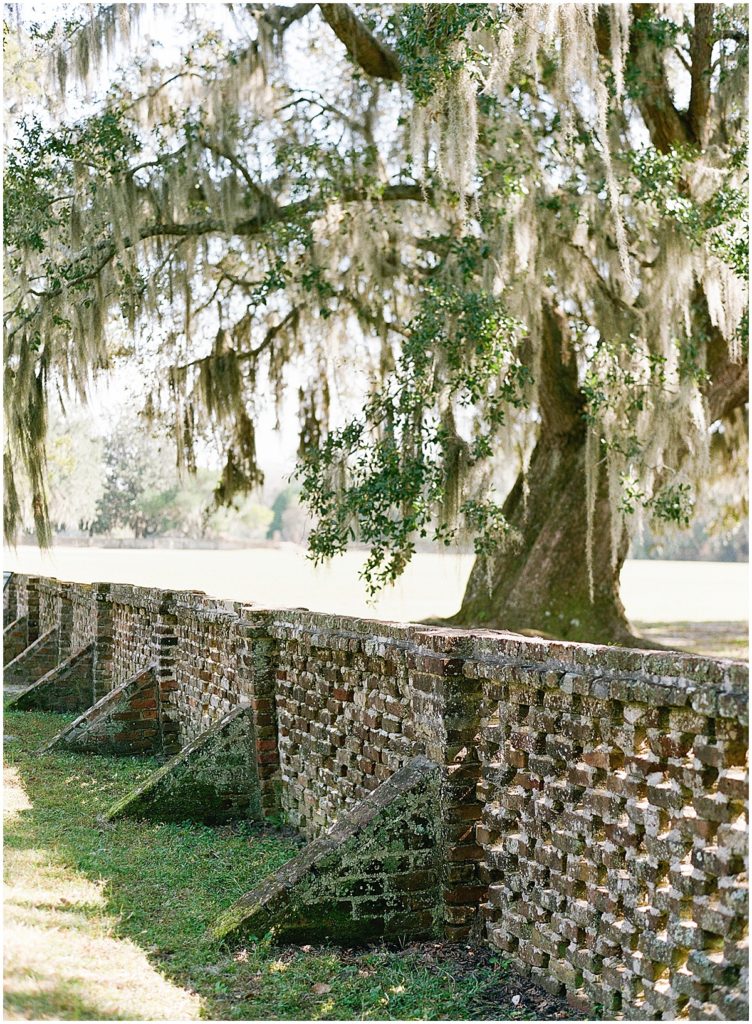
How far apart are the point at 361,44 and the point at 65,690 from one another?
7.28 m

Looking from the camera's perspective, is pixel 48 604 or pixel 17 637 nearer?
pixel 48 604

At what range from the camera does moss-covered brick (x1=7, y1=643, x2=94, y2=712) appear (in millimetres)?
10648

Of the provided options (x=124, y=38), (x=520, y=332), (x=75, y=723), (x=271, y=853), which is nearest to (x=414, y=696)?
(x=271, y=853)

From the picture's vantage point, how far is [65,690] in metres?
10.7

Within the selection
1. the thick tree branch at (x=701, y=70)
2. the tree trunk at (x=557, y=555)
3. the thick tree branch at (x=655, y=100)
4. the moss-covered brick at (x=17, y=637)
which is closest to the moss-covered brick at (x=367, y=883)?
the tree trunk at (x=557, y=555)

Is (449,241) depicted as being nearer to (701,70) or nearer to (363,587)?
(701,70)

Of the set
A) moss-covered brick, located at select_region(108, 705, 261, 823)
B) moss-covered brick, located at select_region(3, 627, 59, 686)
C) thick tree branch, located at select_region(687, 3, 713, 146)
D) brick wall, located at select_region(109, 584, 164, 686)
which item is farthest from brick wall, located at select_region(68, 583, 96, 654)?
thick tree branch, located at select_region(687, 3, 713, 146)

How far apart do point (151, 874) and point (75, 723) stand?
132 inches

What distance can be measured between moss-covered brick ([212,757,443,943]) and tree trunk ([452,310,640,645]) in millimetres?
7234

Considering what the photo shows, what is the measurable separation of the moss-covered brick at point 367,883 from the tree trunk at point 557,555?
7.23m

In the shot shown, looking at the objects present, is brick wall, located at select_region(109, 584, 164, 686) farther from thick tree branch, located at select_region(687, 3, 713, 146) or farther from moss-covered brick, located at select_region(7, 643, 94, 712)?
thick tree branch, located at select_region(687, 3, 713, 146)

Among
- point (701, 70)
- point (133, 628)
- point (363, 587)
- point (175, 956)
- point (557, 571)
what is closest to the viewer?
point (175, 956)

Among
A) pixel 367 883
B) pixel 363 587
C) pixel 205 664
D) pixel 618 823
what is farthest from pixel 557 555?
pixel 363 587

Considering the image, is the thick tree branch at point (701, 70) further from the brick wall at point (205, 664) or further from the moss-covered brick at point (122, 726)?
the moss-covered brick at point (122, 726)
